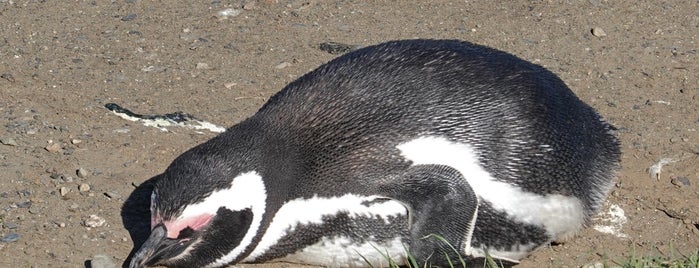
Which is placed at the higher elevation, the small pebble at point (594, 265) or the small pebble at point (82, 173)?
the small pebble at point (594, 265)

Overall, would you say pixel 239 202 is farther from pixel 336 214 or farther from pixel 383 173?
pixel 383 173

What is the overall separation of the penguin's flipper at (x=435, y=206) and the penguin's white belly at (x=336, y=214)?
0.06 meters

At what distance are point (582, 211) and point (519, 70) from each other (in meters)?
0.56

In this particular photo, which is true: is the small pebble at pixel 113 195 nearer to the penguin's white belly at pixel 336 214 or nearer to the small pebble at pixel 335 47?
the penguin's white belly at pixel 336 214

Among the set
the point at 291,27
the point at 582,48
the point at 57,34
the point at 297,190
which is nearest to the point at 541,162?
the point at 297,190

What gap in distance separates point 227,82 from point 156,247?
78.8 inches

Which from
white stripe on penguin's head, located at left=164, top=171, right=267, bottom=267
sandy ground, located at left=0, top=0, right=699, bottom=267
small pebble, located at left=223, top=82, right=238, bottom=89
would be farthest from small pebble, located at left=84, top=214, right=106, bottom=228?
small pebble, located at left=223, top=82, right=238, bottom=89

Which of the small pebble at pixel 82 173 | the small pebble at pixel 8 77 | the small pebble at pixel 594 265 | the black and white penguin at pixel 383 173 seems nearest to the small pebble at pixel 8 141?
the small pebble at pixel 82 173

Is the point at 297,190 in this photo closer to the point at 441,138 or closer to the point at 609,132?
the point at 441,138

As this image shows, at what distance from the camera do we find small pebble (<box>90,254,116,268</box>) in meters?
3.94

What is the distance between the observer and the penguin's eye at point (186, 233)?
358cm

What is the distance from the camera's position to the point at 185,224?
3.56 meters

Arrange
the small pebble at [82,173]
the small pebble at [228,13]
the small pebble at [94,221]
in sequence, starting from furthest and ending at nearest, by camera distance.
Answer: the small pebble at [228,13] < the small pebble at [82,173] < the small pebble at [94,221]

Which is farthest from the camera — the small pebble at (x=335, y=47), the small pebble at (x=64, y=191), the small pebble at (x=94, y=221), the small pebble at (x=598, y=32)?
the small pebble at (x=598, y=32)
